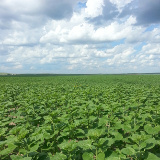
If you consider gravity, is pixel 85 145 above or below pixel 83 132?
above

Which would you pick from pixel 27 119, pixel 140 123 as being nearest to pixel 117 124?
pixel 140 123

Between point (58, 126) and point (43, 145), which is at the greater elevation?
point (58, 126)

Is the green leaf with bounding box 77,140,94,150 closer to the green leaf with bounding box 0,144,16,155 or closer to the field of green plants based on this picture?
the field of green plants

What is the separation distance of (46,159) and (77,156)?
0.69 m

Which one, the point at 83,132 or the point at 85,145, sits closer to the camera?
the point at 85,145

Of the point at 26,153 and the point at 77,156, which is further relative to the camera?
the point at 77,156

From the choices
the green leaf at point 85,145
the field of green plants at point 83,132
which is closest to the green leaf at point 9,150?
the field of green plants at point 83,132

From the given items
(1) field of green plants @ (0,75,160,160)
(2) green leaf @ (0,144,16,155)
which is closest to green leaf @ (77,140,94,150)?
(1) field of green plants @ (0,75,160,160)

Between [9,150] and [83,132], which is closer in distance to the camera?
[9,150]

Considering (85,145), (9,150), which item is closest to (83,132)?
(85,145)

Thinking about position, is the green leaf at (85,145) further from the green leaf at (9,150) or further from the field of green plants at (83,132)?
the green leaf at (9,150)

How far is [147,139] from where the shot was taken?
9.11ft

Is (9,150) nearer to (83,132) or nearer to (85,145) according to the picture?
(85,145)

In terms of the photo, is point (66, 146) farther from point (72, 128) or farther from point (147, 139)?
point (147, 139)
